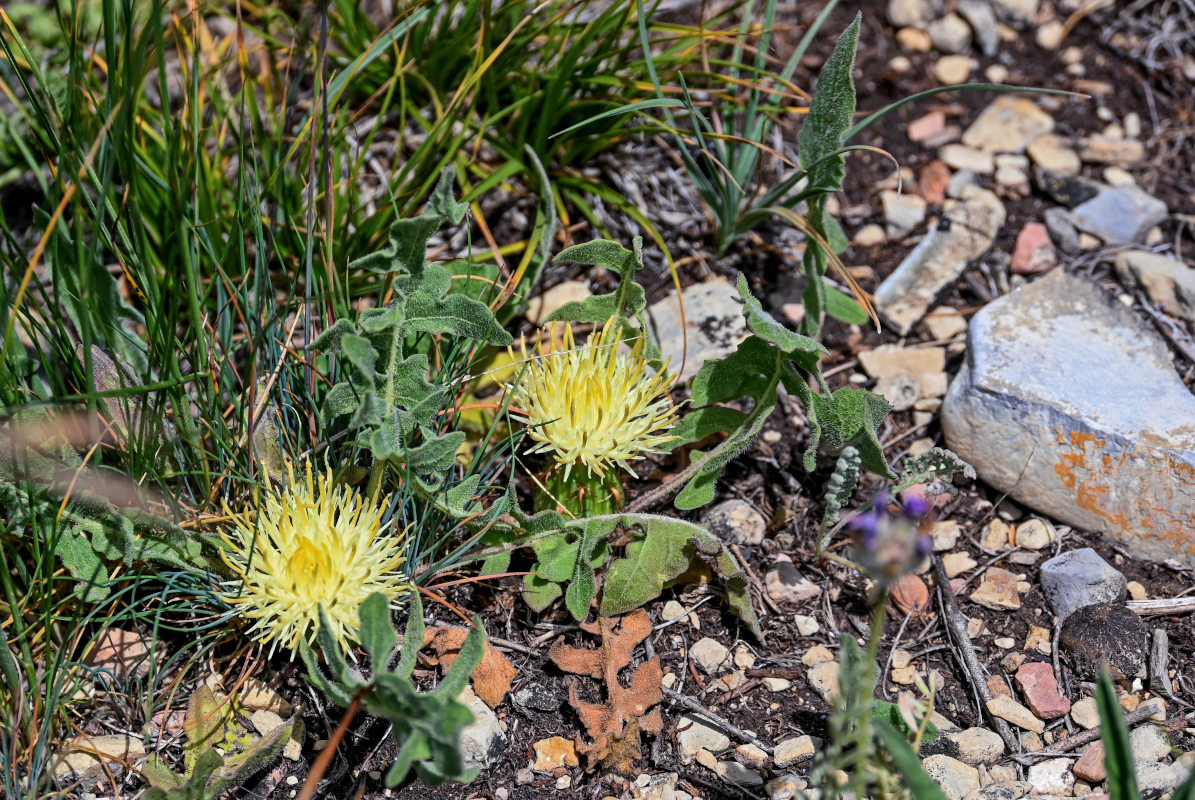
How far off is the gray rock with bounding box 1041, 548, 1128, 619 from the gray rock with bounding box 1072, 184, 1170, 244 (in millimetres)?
951

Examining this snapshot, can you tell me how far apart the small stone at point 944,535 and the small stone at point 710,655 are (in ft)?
1.61

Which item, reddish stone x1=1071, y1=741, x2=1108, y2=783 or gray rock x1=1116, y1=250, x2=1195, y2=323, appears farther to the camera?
gray rock x1=1116, y1=250, x2=1195, y2=323

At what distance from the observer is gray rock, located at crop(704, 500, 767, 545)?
2008 millimetres

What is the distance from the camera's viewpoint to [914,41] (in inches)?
114

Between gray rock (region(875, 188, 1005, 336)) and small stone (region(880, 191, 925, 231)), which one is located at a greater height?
small stone (region(880, 191, 925, 231))

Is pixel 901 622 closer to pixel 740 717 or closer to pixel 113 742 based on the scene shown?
pixel 740 717

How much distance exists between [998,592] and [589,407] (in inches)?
33.9

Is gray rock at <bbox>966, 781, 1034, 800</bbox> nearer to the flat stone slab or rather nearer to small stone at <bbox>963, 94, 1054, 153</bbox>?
the flat stone slab

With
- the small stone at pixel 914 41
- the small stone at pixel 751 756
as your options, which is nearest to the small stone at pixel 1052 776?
the small stone at pixel 751 756

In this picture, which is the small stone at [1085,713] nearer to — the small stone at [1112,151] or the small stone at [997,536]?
the small stone at [997,536]

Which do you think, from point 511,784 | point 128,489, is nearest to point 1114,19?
point 511,784

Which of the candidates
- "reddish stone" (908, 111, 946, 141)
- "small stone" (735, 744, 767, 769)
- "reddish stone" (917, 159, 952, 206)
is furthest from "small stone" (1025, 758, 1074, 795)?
"reddish stone" (908, 111, 946, 141)

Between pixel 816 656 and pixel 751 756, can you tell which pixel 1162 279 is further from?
pixel 751 756

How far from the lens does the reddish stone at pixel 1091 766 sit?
5.30 feet
